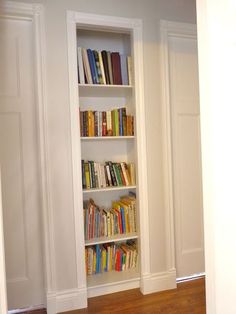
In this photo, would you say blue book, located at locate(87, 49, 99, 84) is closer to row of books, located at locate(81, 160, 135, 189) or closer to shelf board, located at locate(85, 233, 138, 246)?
row of books, located at locate(81, 160, 135, 189)

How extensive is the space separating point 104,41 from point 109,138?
98 centimetres

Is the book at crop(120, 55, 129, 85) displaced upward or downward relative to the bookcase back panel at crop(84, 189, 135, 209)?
upward

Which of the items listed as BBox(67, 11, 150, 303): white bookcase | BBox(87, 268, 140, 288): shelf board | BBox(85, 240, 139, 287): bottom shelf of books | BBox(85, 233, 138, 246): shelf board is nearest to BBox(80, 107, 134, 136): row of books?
BBox(67, 11, 150, 303): white bookcase

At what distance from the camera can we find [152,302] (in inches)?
84.4

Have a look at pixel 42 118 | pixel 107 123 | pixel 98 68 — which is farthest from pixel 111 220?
pixel 98 68

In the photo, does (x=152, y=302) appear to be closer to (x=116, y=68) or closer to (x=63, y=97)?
(x=63, y=97)

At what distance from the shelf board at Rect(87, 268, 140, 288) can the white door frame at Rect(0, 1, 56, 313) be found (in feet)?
1.32

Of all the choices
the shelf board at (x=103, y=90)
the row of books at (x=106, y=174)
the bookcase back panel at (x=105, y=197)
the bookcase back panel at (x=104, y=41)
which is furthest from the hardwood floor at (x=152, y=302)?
the bookcase back panel at (x=104, y=41)

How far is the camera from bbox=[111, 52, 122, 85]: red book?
2322 millimetres

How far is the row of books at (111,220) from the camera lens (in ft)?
7.58

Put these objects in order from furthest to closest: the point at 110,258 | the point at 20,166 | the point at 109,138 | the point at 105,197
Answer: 1. the point at 105,197
2. the point at 110,258
3. the point at 109,138
4. the point at 20,166

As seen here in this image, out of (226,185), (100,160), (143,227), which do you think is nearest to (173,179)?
(143,227)

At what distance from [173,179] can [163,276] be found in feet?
2.84

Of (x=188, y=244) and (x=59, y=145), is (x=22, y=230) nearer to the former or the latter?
(x=59, y=145)
